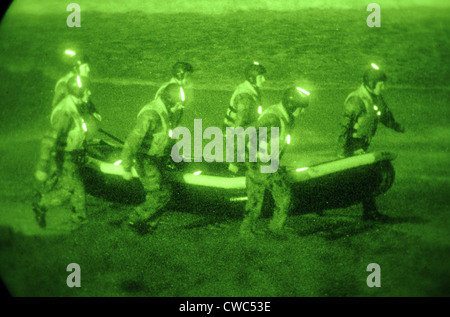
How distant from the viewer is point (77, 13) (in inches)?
239

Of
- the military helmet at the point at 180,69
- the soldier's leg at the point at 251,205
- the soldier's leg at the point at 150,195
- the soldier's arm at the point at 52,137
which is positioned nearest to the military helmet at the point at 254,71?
the military helmet at the point at 180,69

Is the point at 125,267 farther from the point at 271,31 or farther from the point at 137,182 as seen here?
the point at 271,31

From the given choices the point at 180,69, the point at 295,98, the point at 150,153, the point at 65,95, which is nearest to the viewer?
the point at 295,98

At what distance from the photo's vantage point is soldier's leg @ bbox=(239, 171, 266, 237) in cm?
499

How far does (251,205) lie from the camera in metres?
5.11

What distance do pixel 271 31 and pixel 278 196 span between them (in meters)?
3.52

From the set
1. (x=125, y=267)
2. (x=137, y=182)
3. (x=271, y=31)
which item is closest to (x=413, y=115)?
(x=271, y=31)

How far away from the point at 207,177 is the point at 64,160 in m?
1.74

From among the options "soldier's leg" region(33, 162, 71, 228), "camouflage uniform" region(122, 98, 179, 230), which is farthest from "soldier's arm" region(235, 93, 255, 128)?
"soldier's leg" region(33, 162, 71, 228)

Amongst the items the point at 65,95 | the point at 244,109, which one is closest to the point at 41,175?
the point at 65,95
